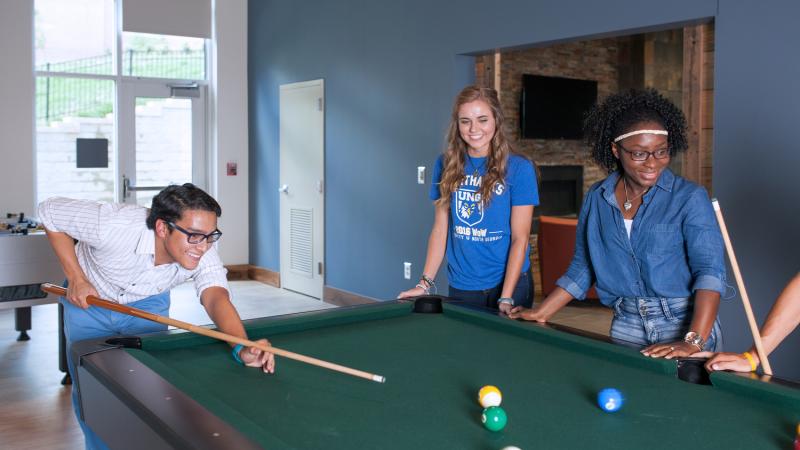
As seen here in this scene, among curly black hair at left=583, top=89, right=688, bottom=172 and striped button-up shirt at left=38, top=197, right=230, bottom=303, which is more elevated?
curly black hair at left=583, top=89, right=688, bottom=172

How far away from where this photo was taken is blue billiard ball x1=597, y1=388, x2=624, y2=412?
159 centimetres

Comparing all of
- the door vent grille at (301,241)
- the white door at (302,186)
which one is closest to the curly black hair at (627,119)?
the white door at (302,186)

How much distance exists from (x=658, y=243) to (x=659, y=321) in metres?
0.22

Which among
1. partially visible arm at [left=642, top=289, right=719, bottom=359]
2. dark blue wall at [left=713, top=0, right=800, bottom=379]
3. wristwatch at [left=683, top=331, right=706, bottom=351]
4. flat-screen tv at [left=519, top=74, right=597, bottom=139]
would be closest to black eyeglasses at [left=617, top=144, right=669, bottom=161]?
partially visible arm at [left=642, top=289, right=719, bottom=359]

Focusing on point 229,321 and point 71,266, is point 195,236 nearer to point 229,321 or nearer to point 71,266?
point 229,321

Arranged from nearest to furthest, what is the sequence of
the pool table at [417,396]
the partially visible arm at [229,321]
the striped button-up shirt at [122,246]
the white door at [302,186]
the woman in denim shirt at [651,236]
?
the pool table at [417,396]
the partially visible arm at [229,321]
the woman in denim shirt at [651,236]
the striped button-up shirt at [122,246]
the white door at [302,186]

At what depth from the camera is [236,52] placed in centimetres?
789

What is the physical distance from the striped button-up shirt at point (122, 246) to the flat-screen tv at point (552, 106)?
201 inches

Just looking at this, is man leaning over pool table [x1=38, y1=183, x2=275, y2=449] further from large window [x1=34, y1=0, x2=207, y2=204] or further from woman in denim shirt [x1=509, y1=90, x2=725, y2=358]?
large window [x1=34, y1=0, x2=207, y2=204]

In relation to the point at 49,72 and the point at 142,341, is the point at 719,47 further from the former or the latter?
the point at 49,72

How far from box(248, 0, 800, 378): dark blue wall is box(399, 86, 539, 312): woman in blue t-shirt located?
1335 mm

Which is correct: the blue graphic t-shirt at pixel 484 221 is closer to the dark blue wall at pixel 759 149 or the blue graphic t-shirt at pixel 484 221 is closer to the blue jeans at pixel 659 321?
the blue jeans at pixel 659 321

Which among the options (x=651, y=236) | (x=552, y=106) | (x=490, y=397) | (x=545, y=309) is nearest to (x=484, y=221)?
(x=545, y=309)

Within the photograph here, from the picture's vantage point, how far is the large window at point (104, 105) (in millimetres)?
7145
